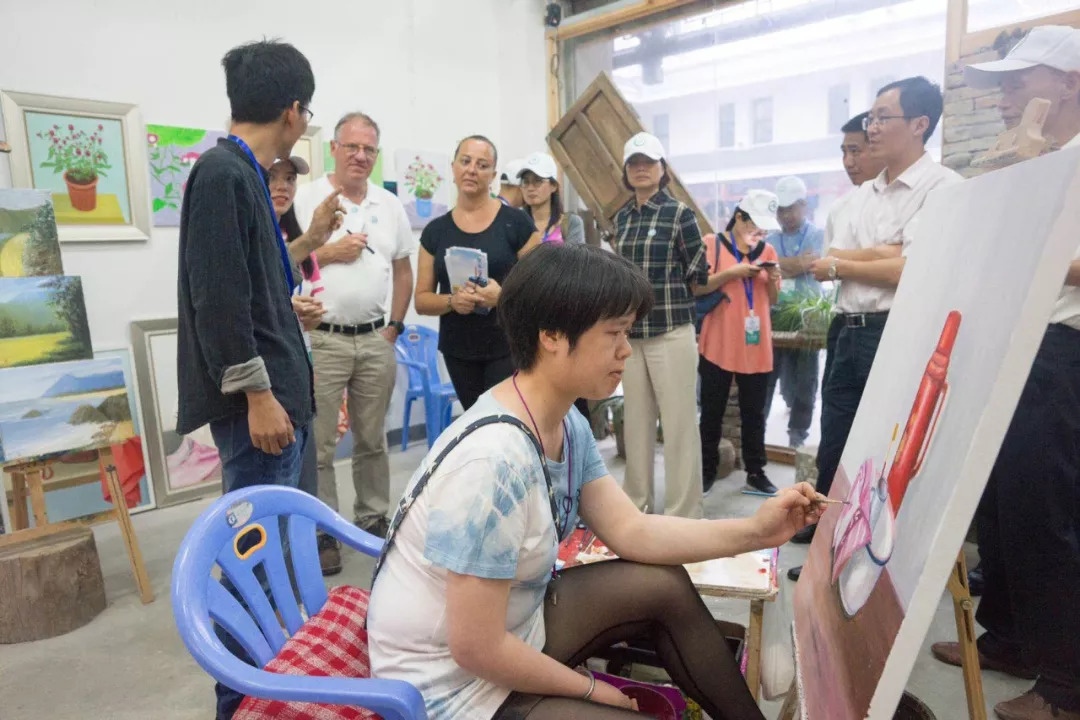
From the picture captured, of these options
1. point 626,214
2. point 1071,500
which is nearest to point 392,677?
point 1071,500

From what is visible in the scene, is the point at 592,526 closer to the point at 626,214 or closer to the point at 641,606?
the point at 641,606

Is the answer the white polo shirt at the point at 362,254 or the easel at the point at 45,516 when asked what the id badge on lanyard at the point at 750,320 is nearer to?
the white polo shirt at the point at 362,254

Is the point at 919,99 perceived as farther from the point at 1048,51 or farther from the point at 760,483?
the point at 760,483

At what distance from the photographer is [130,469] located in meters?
3.14

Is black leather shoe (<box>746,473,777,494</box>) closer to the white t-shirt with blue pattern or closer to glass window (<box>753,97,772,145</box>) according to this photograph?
glass window (<box>753,97,772,145</box>)

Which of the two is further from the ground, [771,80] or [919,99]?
[771,80]

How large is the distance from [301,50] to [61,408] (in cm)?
230

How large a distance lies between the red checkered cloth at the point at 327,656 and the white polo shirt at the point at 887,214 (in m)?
1.68

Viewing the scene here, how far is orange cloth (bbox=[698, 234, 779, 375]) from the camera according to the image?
3.11m

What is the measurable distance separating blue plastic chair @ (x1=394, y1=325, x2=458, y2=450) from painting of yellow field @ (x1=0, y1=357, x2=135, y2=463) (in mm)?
1619

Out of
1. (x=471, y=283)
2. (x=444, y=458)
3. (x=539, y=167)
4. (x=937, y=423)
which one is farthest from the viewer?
(x=539, y=167)

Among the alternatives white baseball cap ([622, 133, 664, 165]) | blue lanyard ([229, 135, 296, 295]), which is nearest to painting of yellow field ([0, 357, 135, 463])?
blue lanyard ([229, 135, 296, 295])

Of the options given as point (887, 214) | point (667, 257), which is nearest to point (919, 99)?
point (887, 214)

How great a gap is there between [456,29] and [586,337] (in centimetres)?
396
